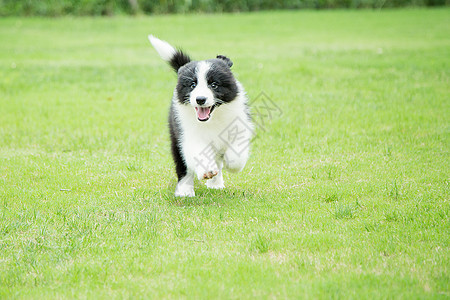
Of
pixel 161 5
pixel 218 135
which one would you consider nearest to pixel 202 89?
pixel 218 135

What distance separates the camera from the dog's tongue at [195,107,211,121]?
4.66 m

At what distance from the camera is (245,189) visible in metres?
5.42

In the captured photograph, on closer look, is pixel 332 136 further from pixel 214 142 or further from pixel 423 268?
pixel 423 268

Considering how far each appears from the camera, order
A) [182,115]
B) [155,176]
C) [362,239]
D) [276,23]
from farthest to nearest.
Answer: [276,23], [155,176], [182,115], [362,239]

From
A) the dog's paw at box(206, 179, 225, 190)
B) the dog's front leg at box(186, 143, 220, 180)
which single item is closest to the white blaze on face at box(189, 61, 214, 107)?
the dog's front leg at box(186, 143, 220, 180)

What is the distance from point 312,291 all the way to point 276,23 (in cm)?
1729

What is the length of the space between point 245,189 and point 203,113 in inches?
41.7

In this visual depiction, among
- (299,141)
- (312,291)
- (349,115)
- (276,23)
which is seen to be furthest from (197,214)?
(276,23)

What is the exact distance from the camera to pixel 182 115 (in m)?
4.98

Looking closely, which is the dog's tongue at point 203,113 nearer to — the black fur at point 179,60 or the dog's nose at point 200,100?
the dog's nose at point 200,100

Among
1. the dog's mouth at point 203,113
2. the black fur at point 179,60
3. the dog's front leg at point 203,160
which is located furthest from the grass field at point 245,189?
the black fur at point 179,60

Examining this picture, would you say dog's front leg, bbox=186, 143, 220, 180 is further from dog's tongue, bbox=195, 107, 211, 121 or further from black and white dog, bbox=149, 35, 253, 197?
dog's tongue, bbox=195, 107, 211, 121

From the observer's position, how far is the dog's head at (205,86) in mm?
4590

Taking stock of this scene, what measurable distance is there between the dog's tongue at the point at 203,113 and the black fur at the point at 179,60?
704 millimetres
